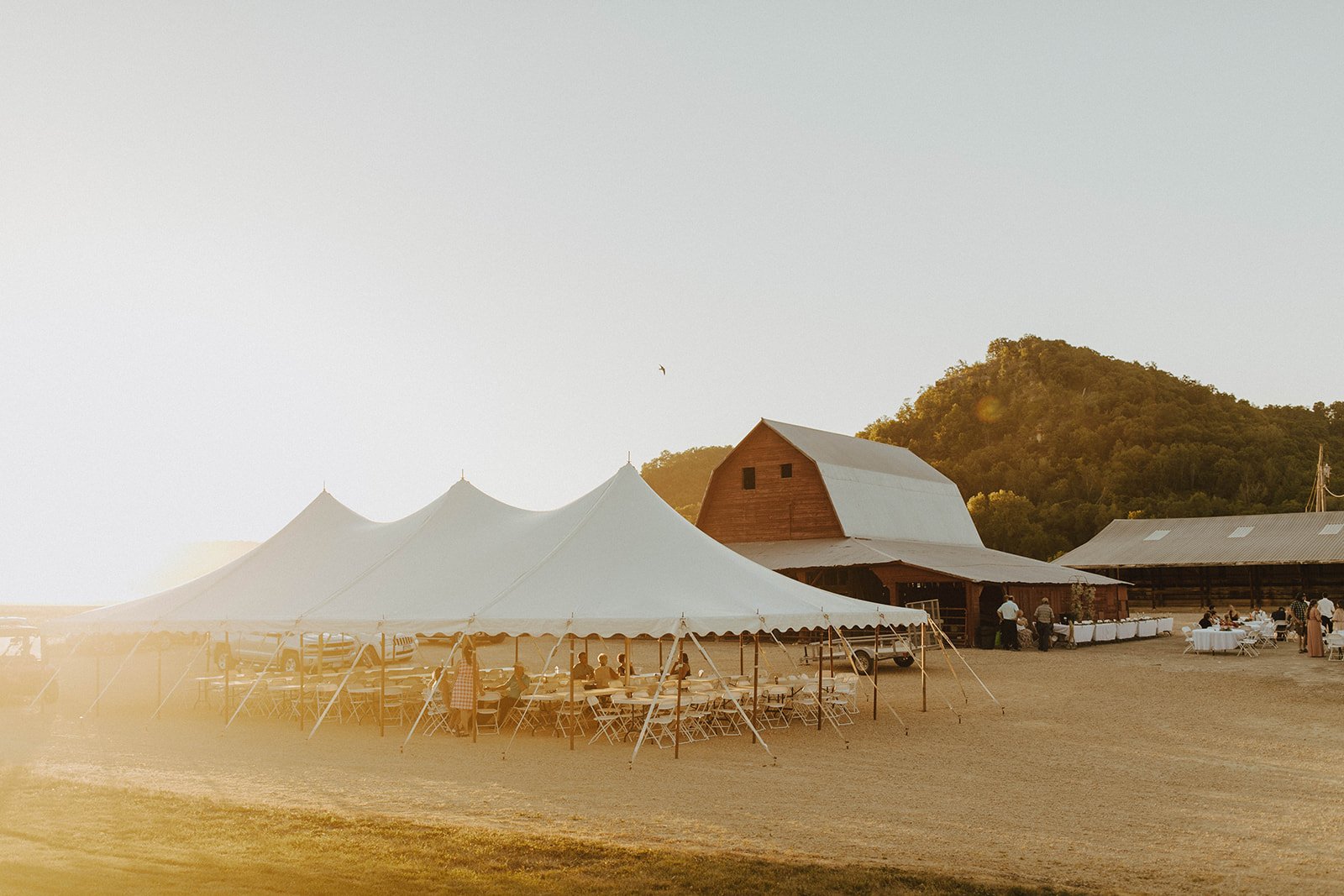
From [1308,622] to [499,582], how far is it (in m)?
19.1

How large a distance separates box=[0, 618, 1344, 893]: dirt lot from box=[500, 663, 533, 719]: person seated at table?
0.83 metres

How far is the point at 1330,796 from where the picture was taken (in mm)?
9414

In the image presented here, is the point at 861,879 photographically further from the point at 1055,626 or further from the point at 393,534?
the point at 1055,626

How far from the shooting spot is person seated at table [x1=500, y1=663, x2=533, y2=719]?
14086 mm

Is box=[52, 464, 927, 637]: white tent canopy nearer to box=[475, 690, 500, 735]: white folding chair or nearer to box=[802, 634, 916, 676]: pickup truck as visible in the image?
box=[475, 690, 500, 735]: white folding chair

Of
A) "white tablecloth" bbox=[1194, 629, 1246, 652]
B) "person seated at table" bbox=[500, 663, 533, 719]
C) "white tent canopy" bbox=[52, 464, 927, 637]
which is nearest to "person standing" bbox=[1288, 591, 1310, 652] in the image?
"white tablecloth" bbox=[1194, 629, 1246, 652]

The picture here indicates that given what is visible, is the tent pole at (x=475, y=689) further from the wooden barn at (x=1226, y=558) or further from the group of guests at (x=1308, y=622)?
the wooden barn at (x=1226, y=558)

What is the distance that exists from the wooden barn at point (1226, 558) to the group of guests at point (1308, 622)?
9.33m

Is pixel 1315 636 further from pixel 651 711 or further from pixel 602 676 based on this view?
pixel 651 711

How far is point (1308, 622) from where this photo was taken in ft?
78.6

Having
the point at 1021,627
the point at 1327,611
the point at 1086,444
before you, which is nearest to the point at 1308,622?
the point at 1327,611

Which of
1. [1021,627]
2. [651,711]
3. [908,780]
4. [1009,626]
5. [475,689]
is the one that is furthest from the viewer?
[1021,627]

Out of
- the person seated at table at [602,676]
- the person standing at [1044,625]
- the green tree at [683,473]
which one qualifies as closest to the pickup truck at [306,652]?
the person seated at table at [602,676]

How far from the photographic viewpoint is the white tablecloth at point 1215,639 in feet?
81.1
